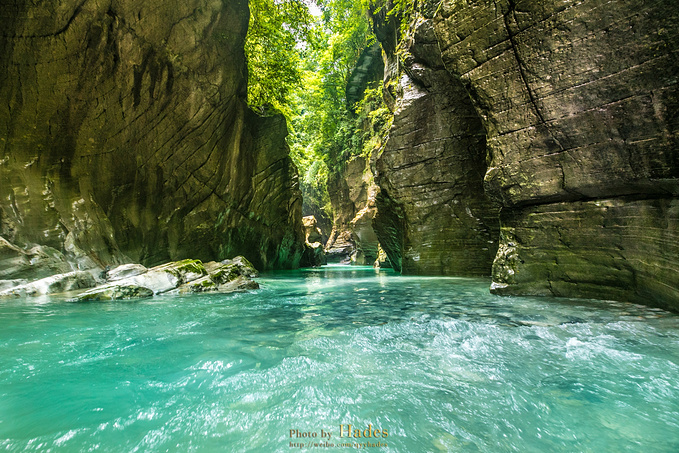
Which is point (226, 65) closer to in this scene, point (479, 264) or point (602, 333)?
point (479, 264)

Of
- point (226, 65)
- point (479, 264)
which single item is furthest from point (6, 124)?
point (479, 264)

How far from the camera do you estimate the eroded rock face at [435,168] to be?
31.2 feet

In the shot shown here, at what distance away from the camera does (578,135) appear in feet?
15.4

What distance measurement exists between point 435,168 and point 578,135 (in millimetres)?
5475

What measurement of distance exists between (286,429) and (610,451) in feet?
4.86

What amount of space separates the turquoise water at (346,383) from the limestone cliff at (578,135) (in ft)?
3.88

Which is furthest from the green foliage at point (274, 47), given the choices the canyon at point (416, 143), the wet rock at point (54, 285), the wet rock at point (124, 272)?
the wet rock at point (54, 285)

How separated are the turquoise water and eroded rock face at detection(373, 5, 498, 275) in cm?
617

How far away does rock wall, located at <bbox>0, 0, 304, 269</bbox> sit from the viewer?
6.91 m

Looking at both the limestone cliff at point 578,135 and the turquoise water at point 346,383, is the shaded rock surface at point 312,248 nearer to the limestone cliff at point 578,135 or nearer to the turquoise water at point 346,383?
the limestone cliff at point 578,135

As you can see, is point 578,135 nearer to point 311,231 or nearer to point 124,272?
point 124,272

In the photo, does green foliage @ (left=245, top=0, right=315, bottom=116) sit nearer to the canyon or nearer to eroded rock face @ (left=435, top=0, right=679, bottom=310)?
the canyon

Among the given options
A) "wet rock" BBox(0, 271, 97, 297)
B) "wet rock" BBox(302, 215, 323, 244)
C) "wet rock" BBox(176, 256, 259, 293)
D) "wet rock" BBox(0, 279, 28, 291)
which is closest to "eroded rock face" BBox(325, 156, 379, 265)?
"wet rock" BBox(302, 215, 323, 244)

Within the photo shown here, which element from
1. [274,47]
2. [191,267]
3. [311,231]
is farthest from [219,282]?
[311,231]
